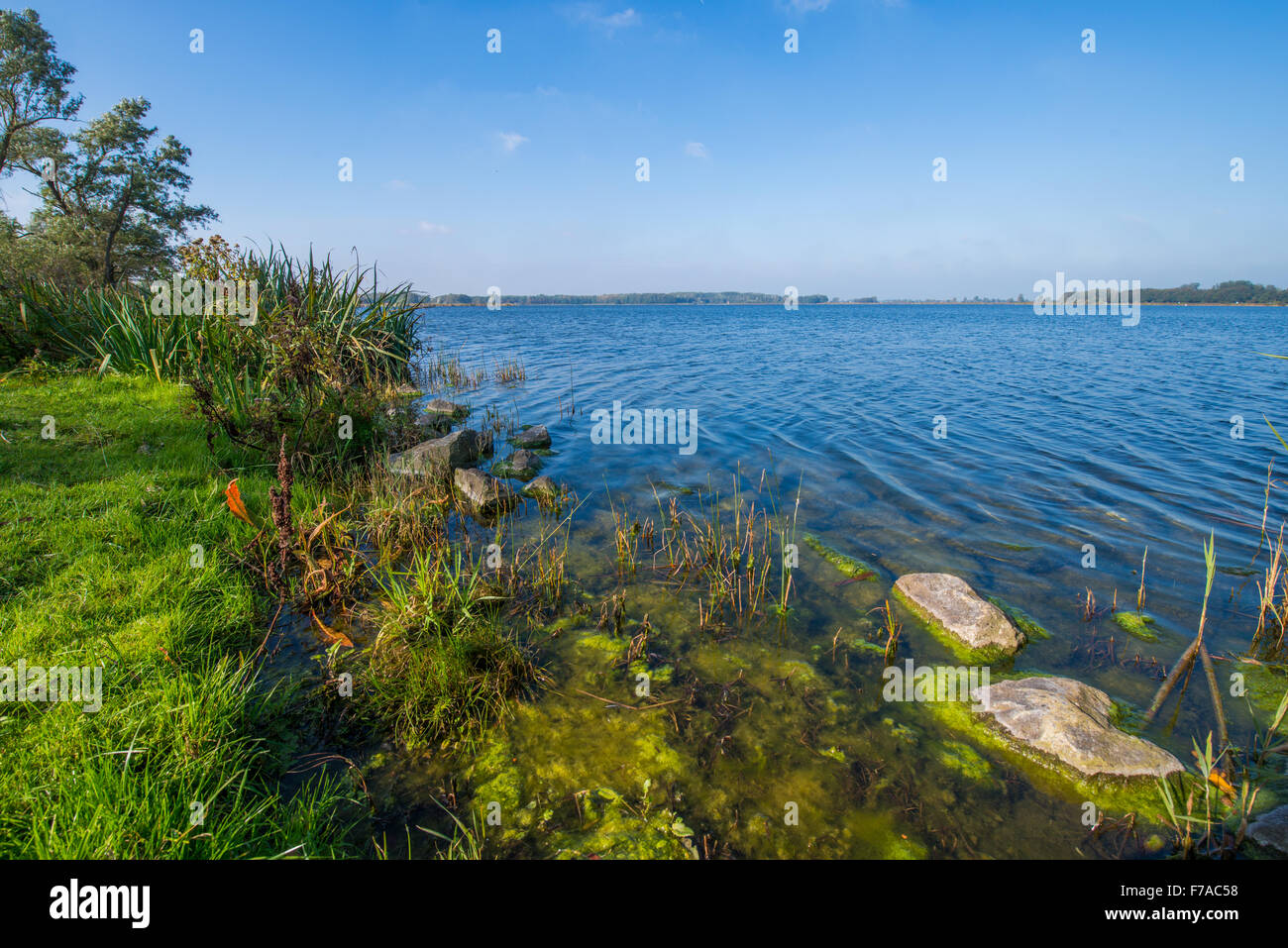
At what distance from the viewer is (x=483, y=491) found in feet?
29.5

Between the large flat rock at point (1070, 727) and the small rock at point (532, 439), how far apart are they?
10190 mm

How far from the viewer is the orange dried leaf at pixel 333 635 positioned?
16.2 feet

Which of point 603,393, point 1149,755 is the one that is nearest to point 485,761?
point 1149,755

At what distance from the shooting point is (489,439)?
12523mm

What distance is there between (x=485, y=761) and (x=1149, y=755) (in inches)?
199

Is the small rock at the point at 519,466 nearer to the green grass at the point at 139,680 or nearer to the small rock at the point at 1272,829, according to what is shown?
the green grass at the point at 139,680

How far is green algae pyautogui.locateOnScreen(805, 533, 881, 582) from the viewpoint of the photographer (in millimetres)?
7082

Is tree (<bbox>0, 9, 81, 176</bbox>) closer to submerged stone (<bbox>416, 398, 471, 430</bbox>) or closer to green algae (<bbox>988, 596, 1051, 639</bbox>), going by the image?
submerged stone (<bbox>416, 398, 471, 430</bbox>)

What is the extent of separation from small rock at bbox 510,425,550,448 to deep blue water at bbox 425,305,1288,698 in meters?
0.53

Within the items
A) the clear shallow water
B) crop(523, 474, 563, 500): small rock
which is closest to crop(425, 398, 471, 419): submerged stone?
the clear shallow water

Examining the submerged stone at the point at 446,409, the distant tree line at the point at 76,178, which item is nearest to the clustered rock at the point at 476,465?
the submerged stone at the point at 446,409

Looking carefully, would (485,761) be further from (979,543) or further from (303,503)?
(979,543)

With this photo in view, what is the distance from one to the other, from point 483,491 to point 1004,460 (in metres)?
11.0

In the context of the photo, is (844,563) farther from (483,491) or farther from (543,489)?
(483,491)
